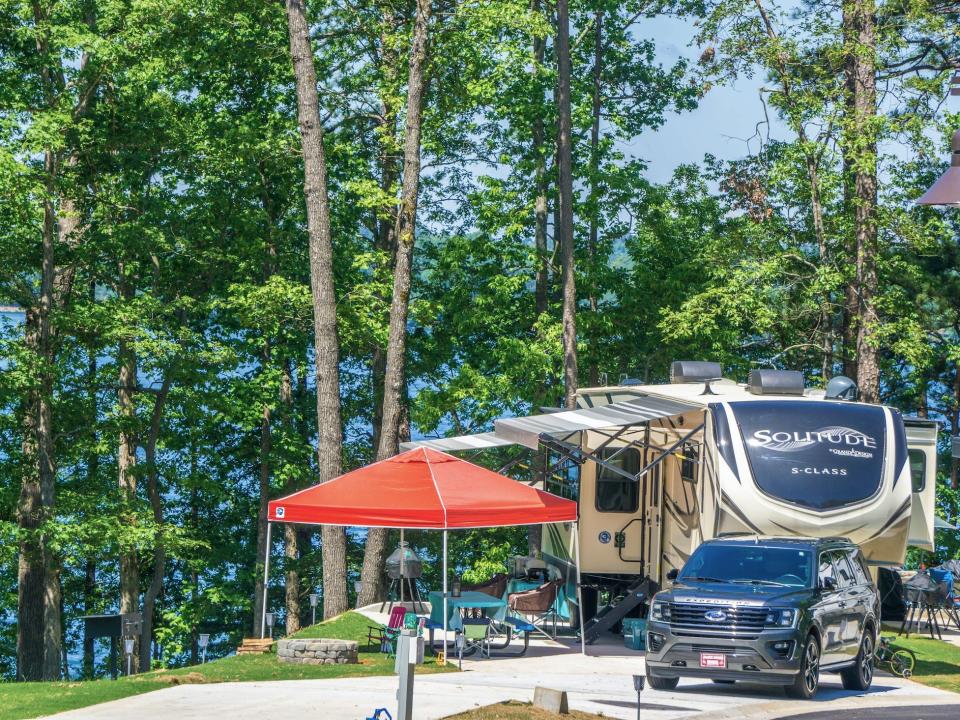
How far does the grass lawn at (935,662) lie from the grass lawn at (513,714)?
6.02m

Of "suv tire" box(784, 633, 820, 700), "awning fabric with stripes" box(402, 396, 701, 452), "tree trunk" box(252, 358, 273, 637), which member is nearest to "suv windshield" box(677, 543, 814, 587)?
→ "suv tire" box(784, 633, 820, 700)

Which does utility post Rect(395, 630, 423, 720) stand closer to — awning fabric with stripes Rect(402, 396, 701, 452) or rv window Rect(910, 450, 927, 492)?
awning fabric with stripes Rect(402, 396, 701, 452)

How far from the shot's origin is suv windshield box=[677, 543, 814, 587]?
50.6 ft

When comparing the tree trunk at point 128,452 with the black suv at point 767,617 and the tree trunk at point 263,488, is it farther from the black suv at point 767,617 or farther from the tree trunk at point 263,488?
the black suv at point 767,617

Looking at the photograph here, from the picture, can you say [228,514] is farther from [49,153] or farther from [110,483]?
[49,153]

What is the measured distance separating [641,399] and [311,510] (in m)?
5.90

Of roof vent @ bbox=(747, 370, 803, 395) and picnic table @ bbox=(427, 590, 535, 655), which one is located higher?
roof vent @ bbox=(747, 370, 803, 395)

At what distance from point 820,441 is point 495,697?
6.29 metres

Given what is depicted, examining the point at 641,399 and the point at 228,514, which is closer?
the point at 641,399

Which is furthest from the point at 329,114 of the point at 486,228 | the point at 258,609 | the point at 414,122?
the point at 258,609

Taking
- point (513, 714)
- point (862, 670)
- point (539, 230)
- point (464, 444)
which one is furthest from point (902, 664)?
point (539, 230)

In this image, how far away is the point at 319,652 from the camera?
16688 mm

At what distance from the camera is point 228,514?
41.8 metres

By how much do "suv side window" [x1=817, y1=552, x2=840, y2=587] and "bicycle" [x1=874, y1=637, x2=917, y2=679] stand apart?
2.10 m
